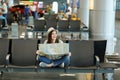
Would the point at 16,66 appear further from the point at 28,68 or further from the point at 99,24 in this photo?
the point at 99,24

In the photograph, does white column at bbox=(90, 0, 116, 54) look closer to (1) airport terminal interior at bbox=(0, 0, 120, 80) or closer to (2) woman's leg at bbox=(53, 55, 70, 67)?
(1) airport terminal interior at bbox=(0, 0, 120, 80)

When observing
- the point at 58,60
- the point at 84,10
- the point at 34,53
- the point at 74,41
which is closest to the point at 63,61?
the point at 58,60

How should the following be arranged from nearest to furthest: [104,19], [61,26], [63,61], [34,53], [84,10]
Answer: [63,61] < [34,53] < [104,19] < [61,26] < [84,10]

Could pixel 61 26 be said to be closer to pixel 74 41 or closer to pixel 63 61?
pixel 74 41

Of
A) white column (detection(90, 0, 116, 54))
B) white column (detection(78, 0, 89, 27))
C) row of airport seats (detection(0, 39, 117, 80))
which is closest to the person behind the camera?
row of airport seats (detection(0, 39, 117, 80))

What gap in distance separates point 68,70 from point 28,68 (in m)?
0.77

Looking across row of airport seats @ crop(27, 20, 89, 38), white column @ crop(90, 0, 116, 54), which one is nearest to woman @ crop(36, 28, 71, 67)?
white column @ crop(90, 0, 116, 54)

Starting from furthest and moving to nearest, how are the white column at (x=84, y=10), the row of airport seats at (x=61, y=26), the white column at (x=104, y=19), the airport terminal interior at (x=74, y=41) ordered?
the white column at (x=84, y=10)
the row of airport seats at (x=61, y=26)
the white column at (x=104, y=19)
the airport terminal interior at (x=74, y=41)

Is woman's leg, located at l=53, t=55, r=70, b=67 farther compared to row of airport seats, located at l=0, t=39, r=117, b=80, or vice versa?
row of airport seats, located at l=0, t=39, r=117, b=80

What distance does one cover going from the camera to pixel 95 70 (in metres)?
6.44

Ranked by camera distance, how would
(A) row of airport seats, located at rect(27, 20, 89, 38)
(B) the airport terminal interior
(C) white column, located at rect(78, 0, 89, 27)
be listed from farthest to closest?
(C) white column, located at rect(78, 0, 89, 27)
(A) row of airport seats, located at rect(27, 20, 89, 38)
(B) the airport terminal interior

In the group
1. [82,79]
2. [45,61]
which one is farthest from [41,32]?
[45,61]

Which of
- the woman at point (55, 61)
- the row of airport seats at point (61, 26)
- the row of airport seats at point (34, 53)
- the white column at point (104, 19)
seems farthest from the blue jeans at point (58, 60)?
the row of airport seats at point (61, 26)

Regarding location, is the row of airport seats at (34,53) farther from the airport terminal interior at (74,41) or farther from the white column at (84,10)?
the white column at (84,10)
